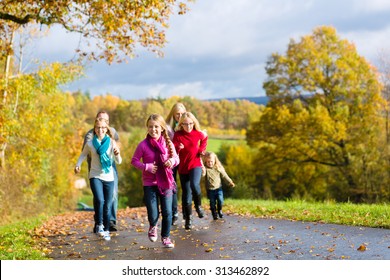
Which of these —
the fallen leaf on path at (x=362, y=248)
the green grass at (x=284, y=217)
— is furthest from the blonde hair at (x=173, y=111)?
the fallen leaf on path at (x=362, y=248)

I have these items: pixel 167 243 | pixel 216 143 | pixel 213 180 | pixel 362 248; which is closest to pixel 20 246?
pixel 167 243

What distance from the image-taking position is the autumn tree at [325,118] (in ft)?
116

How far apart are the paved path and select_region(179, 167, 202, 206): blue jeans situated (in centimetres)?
64

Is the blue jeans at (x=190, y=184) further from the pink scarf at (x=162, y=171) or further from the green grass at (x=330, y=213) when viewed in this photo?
the green grass at (x=330, y=213)

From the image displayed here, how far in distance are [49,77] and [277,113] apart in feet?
50.0

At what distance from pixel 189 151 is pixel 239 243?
233 cm

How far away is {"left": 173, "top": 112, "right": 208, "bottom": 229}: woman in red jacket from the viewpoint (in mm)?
10500

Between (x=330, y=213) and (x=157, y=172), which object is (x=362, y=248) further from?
(x=330, y=213)

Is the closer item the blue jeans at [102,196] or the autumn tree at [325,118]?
the blue jeans at [102,196]

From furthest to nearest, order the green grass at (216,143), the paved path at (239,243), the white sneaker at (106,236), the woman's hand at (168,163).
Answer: the green grass at (216,143)
the white sneaker at (106,236)
the woman's hand at (168,163)
the paved path at (239,243)

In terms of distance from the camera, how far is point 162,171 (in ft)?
28.5

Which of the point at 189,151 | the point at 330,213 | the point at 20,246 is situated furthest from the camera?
the point at 330,213

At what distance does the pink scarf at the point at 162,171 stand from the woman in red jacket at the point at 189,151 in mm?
1759

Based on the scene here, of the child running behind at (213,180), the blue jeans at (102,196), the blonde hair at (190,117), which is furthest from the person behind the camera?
the child running behind at (213,180)
